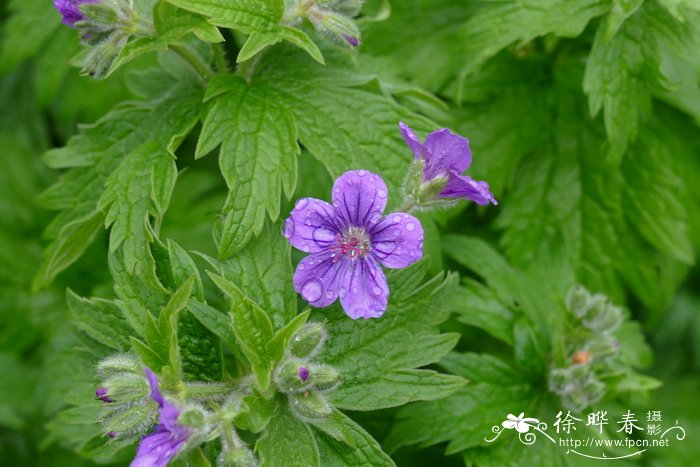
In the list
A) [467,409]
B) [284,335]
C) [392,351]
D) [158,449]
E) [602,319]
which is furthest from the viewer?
[602,319]

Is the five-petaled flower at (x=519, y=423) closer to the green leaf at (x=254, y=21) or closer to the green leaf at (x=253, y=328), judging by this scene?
the green leaf at (x=253, y=328)

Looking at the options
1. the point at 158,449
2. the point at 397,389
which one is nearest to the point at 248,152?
the point at 397,389

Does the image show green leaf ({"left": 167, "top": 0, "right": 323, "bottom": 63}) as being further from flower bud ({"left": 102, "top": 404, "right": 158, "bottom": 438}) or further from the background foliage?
flower bud ({"left": 102, "top": 404, "right": 158, "bottom": 438})

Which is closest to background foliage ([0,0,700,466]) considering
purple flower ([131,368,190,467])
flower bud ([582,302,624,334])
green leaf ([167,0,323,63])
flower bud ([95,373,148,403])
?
green leaf ([167,0,323,63])

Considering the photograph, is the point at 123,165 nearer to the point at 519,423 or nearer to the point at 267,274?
the point at 267,274

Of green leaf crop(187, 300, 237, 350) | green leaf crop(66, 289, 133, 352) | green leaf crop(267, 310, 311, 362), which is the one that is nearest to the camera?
green leaf crop(267, 310, 311, 362)

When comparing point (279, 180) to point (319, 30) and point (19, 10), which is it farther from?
point (19, 10)
